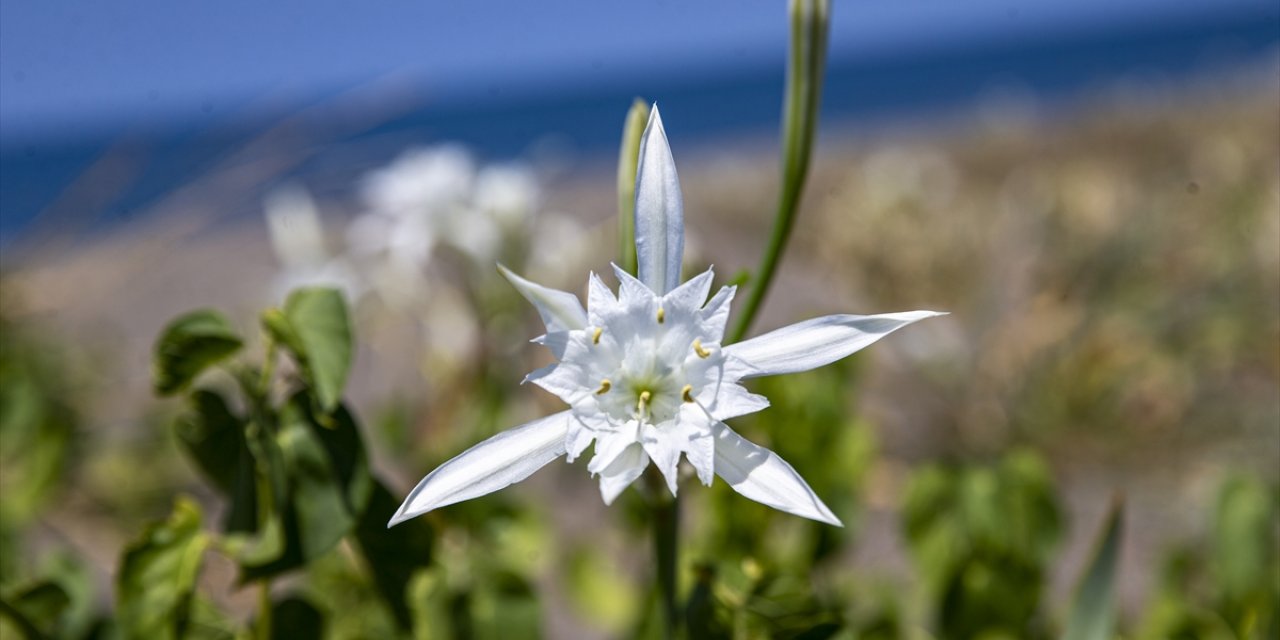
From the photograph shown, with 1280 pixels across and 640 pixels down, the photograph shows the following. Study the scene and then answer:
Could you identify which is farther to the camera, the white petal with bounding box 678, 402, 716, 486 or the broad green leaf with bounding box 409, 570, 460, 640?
the broad green leaf with bounding box 409, 570, 460, 640

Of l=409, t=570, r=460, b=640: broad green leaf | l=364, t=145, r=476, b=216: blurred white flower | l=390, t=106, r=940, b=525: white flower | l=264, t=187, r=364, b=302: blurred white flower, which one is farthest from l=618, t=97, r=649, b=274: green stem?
l=264, t=187, r=364, b=302: blurred white flower

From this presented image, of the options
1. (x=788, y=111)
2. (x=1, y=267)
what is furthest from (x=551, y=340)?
(x=1, y=267)

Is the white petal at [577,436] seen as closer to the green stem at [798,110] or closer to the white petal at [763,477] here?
the white petal at [763,477]

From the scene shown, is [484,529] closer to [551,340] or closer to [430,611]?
[430,611]

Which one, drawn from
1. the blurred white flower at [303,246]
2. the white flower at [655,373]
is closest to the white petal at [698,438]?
the white flower at [655,373]

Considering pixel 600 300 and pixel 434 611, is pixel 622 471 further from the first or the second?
pixel 434 611

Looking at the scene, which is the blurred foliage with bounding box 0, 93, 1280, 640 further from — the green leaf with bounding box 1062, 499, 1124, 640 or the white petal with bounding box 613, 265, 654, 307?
the white petal with bounding box 613, 265, 654, 307
